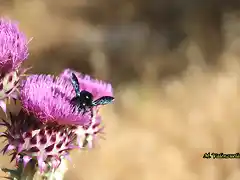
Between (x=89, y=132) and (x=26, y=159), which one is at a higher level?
(x=89, y=132)

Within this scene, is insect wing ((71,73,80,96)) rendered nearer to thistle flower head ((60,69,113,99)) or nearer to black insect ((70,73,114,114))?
black insect ((70,73,114,114))

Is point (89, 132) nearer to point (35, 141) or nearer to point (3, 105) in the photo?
point (35, 141)

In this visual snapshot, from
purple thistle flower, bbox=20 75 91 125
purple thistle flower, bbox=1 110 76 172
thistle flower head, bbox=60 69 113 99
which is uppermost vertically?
thistle flower head, bbox=60 69 113 99

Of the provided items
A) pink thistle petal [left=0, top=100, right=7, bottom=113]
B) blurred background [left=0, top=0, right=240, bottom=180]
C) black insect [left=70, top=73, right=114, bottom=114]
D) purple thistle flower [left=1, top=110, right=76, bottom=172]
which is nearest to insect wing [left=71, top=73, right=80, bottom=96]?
black insect [left=70, top=73, right=114, bottom=114]

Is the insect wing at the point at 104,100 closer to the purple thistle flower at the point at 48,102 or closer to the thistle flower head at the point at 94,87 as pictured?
the purple thistle flower at the point at 48,102

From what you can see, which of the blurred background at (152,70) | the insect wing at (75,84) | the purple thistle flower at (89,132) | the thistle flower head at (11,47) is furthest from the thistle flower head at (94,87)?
the blurred background at (152,70)

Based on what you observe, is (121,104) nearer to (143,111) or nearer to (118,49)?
(143,111)

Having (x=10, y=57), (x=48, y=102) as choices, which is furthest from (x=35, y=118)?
(x=10, y=57)
